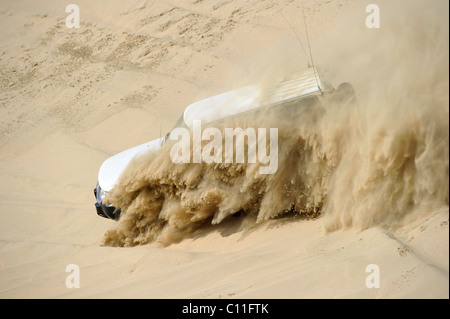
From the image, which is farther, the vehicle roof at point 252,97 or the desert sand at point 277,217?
the vehicle roof at point 252,97

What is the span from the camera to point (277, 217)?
5.65m

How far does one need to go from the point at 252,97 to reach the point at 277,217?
4.57ft

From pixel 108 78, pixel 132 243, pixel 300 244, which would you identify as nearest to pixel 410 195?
pixel 300 244

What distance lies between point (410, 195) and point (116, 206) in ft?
12.0

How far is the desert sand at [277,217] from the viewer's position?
4.01 metres

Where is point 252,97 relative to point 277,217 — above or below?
above

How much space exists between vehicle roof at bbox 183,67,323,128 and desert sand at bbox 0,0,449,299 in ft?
0.91

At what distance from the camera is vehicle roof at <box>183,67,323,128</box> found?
5293 millimetres

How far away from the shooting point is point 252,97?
5688 millimetres

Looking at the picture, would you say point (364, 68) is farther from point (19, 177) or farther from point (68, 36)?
point (68, 36)

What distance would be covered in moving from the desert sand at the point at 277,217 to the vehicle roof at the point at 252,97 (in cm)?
28

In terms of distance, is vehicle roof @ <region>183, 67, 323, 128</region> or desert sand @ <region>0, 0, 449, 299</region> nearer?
desert sand @ <region>0, 0, 449, 299</region>

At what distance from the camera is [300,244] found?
469cm

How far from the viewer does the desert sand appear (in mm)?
4012
